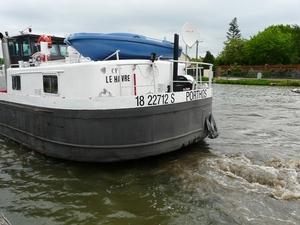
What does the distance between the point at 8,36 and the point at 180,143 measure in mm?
6838

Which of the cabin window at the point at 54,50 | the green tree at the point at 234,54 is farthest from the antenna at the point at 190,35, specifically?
the green tree at the point at 234,54

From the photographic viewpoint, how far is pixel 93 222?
6.16 meters

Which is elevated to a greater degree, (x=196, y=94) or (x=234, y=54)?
(x=234, y=54)

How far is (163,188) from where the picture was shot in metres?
7.48

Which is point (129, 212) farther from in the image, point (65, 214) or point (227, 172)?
point (227, 172)

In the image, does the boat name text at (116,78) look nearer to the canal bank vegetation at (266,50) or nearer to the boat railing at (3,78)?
the boat railing at (3,78)

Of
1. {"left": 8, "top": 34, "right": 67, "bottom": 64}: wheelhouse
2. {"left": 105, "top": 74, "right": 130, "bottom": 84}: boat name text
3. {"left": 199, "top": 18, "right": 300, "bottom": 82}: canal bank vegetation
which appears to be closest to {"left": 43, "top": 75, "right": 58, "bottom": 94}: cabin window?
{"left": 105, "top": 74, "right": 130, "bottom": 84}: boat name text

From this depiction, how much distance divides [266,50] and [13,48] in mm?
72839

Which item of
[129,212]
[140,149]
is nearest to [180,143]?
[140,149]

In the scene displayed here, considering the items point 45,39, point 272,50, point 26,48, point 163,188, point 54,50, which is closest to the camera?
point 163,188

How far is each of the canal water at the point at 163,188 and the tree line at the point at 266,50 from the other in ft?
232

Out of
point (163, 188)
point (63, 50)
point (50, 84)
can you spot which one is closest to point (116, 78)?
point (50, 84)

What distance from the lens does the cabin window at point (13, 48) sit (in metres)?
12.2

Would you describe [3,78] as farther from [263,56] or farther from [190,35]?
[263,56]
